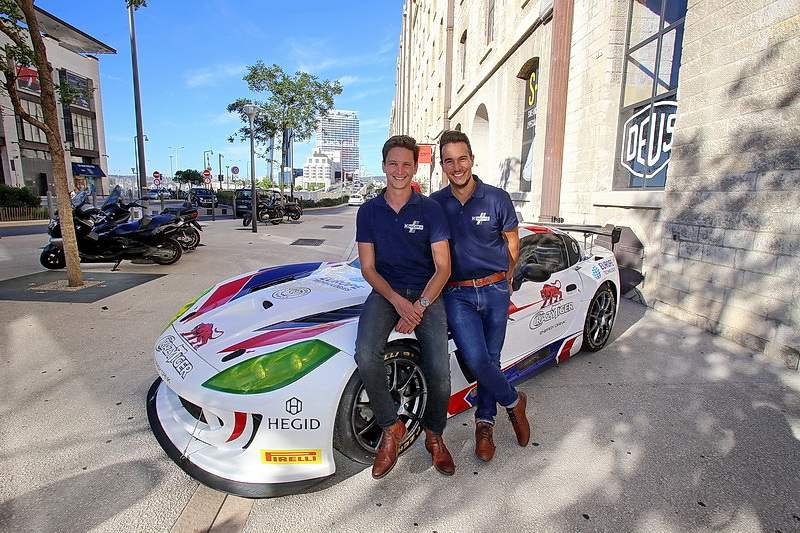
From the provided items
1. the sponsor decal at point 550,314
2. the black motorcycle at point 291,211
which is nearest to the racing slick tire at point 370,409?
the sponsor decal at point 550,314

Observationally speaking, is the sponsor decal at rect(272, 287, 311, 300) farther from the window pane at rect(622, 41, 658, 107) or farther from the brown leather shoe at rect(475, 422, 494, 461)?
the window pane at rect(622, 41, 658, 107)

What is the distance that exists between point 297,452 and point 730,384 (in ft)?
11.3

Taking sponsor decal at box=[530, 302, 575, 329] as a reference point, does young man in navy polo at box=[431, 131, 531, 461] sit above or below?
above

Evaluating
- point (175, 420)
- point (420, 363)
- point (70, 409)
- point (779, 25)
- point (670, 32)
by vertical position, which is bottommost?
point (70, 409)

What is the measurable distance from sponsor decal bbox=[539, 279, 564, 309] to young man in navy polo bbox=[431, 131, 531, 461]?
2.97 feet

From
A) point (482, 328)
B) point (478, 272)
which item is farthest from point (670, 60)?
point (482, 328)

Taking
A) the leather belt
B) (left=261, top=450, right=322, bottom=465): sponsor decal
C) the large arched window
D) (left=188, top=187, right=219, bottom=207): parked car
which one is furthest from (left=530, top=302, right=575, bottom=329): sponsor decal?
(left=188, top=187, right=219, bottom=207): parked car

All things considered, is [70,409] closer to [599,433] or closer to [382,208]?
[382,208]

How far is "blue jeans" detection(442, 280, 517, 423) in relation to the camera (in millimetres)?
2418

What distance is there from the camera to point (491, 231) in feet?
8.09

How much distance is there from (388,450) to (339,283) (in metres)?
1.28

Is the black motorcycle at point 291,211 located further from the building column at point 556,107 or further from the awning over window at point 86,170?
the awning over window at point 86,170

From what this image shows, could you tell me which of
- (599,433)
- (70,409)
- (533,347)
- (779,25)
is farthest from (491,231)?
(779,25)

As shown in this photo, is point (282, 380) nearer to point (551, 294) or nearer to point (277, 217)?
point (551, 294)
